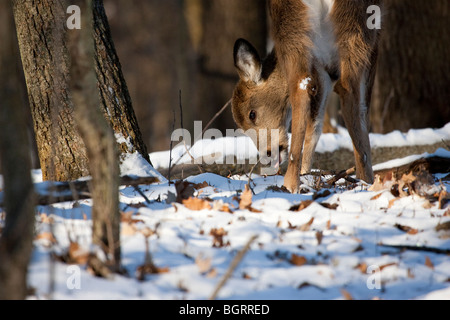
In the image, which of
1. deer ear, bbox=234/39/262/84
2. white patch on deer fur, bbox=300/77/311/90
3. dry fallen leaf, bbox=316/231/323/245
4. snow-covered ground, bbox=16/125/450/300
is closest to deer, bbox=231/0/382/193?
white patch on deer fur, bbox=300/77/311/90

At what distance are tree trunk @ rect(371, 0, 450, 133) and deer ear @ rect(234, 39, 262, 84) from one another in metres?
3.02

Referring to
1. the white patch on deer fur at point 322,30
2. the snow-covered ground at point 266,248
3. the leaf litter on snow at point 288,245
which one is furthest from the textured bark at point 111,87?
the white patch on deer fur at point 322,30

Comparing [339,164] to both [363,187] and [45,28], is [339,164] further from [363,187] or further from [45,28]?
[45,28]

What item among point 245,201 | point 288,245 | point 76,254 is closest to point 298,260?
point 288,245

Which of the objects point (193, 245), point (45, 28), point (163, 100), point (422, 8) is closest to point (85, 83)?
point (193, 245)

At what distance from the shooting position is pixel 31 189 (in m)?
2.81

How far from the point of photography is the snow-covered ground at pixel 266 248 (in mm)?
2957

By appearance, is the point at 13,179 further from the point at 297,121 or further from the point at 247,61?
the point at 247,61

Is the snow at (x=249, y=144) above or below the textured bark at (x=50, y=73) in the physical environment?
below

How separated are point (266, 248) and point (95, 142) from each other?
1.15 meters

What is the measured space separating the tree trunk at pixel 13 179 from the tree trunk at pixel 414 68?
24.3ft

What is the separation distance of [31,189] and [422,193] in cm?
286

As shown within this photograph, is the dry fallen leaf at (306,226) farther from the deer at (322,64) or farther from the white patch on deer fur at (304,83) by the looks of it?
the white patch on deer fur at (304,83)

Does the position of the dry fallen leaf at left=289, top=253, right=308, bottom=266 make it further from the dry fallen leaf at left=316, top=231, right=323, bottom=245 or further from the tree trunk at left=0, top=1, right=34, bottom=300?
the tree trunk at left=0, top=1, right=34, bottom=300
